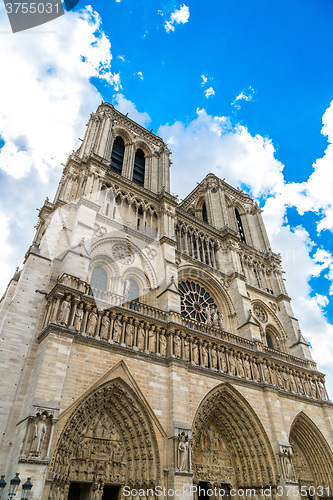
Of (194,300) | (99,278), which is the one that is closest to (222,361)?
(194,300)

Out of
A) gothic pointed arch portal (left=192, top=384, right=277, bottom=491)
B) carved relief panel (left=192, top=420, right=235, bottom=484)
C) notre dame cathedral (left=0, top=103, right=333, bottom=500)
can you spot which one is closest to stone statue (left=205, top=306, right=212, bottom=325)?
notre dame cathedral (left=0, top=103, right=333, bottom=500)

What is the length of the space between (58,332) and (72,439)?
3059 millimetres

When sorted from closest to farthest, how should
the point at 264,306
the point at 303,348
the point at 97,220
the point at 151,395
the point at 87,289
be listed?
the point at 151,395, the point at 87,289, the point at 97,220, the point at 303,348, the point at 264,306

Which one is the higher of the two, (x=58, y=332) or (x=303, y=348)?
(x=303, y=348)

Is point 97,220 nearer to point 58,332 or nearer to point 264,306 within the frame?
point 58,332

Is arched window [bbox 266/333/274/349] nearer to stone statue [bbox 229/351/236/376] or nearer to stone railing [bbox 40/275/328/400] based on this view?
stone railing [bbox 40/275/328/400]

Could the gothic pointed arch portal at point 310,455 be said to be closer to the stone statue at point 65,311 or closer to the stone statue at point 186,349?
the stone statue at point 186,349

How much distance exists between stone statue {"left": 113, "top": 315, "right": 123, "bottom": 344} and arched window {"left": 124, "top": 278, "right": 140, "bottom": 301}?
2687mm

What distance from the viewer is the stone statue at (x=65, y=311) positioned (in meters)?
10.7

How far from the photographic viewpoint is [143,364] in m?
11.9

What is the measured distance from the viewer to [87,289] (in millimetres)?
12289

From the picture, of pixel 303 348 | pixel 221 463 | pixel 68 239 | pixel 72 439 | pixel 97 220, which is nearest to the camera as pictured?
pixel 72 439

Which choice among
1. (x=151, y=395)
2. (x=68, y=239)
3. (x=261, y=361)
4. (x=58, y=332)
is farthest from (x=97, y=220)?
(x=261, y=361)

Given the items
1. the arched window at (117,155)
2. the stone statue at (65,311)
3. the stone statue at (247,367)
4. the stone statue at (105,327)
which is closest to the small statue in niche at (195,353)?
the stone statue at (247,367)
